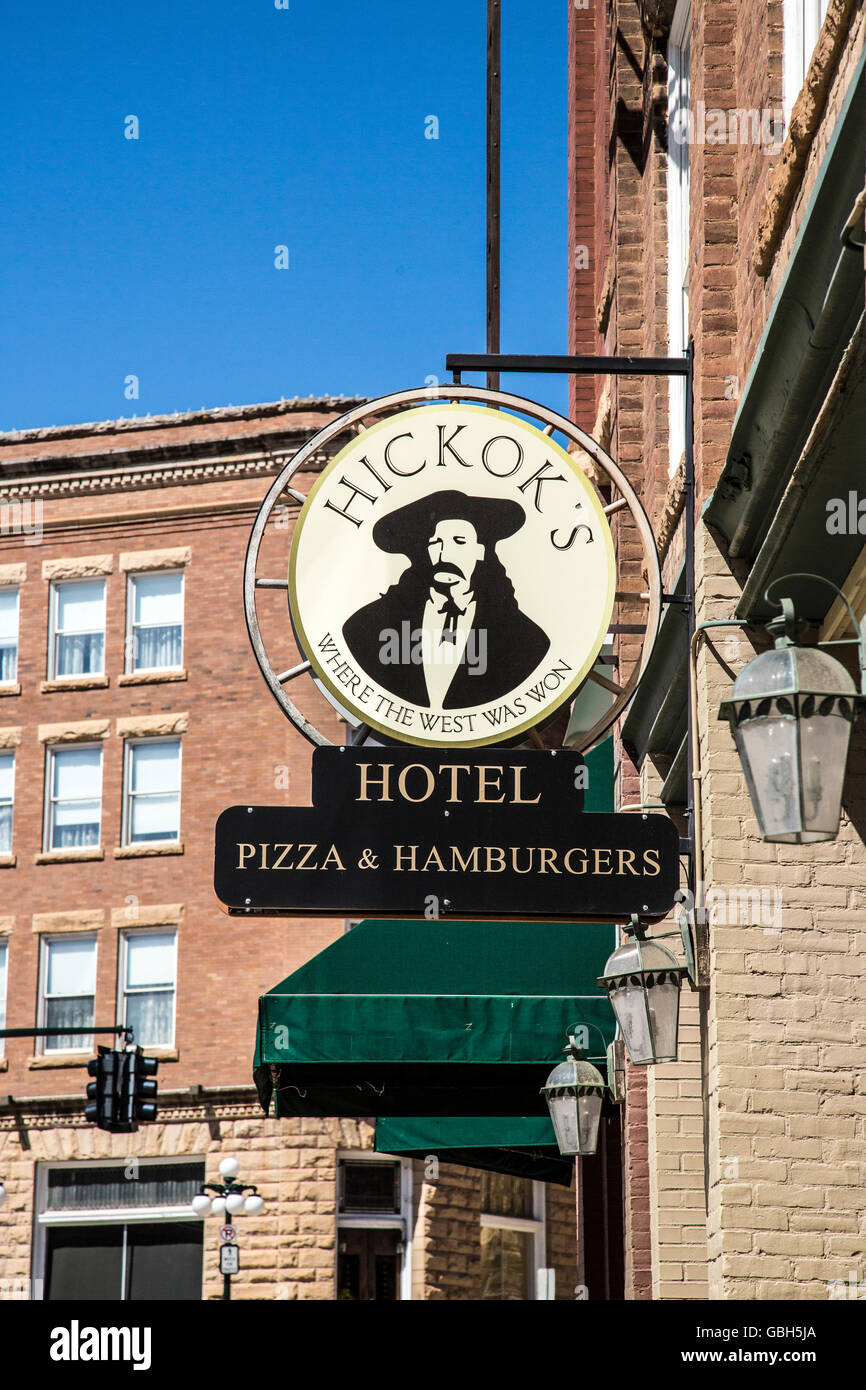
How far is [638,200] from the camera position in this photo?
11445 millimetres

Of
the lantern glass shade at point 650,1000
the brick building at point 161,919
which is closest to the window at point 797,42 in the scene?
the lantern glass shade at point 650,1000

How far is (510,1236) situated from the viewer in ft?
95.7

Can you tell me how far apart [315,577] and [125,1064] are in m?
15.7

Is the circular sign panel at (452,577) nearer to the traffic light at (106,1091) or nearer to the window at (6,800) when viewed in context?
the traffic light at (106,1091)

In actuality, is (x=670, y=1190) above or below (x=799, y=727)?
below

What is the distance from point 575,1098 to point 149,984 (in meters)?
19.4

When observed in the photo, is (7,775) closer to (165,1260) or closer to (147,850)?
(147,850)

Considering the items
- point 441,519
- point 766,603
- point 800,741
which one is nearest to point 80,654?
point 441,519

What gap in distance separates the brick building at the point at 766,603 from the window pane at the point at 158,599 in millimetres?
21420

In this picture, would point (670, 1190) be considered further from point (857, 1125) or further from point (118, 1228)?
point (118, 1228)

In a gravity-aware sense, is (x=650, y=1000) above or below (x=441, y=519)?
below

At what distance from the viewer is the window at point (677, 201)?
31.3ft

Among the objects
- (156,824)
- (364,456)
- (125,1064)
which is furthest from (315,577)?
(156,824)

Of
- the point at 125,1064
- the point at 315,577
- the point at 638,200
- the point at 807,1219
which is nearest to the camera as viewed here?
the point at 807,1219
